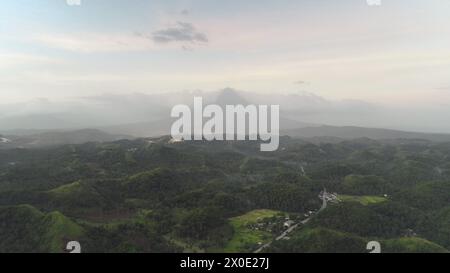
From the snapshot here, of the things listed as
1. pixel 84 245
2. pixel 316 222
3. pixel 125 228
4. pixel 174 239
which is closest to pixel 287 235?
pixel 316 222

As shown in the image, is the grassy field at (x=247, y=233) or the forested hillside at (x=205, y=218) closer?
the forested hillside at (x=205, y=218)

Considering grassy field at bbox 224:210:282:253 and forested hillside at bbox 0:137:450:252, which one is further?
grassy field at bbox 224:210:282:253

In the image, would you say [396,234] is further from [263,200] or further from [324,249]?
[263,200]

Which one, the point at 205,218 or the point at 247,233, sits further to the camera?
the point at 205,218

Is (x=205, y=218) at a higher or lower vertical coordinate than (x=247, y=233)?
higher
